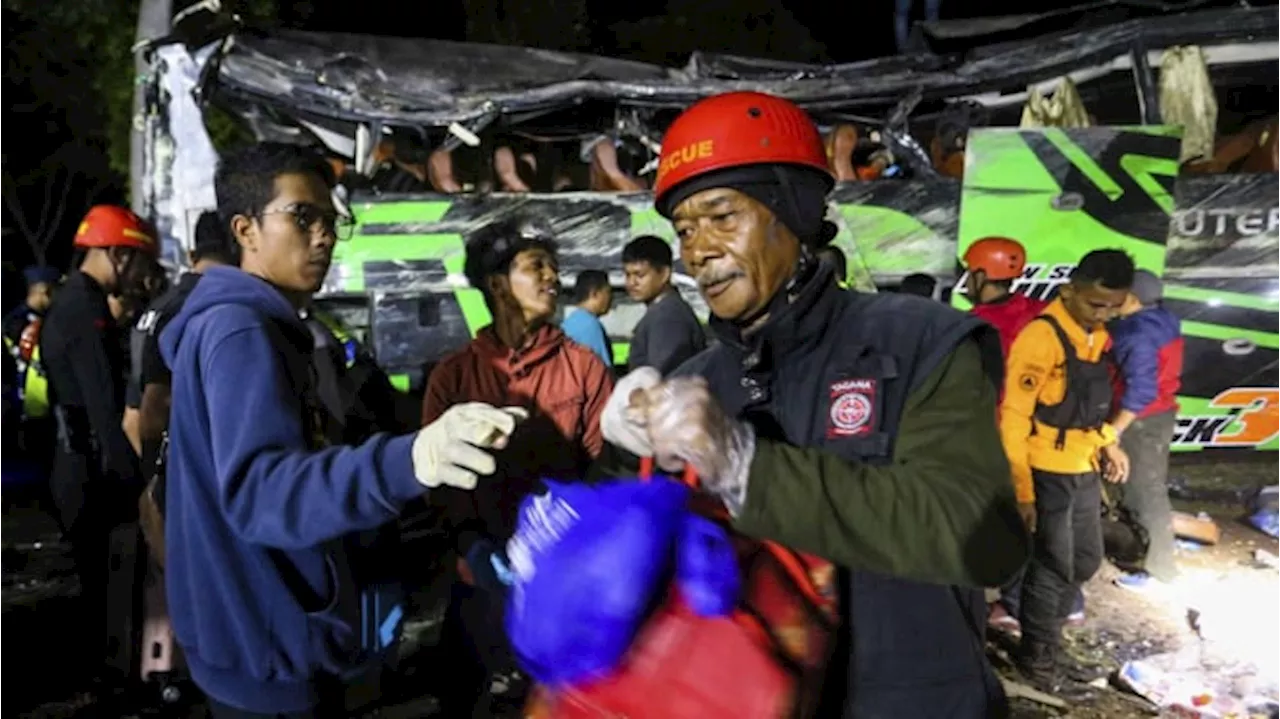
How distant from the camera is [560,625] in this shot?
1.46m

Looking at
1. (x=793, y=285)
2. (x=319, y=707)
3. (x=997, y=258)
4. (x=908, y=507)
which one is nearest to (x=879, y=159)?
(x=997, y=258)

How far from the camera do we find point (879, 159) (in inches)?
322

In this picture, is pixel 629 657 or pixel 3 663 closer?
pixel 629 657

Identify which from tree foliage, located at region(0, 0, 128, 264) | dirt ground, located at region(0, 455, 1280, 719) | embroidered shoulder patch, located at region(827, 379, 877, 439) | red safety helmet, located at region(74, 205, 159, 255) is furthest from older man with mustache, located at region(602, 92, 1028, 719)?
tree foliage, located at region(0, 0, 128, 264)

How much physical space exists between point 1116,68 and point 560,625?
7.65 metres

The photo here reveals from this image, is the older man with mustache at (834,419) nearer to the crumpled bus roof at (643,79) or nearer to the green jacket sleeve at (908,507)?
the green jacket sleeve at (908,507)

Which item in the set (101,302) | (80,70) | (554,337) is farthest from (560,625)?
(80,70)

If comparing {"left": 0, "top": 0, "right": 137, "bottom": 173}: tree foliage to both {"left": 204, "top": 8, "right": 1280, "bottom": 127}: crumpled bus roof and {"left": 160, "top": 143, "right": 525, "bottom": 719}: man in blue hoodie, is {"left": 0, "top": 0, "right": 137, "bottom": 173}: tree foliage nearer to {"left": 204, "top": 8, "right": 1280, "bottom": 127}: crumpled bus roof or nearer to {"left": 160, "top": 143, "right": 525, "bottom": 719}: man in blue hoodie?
{"left": 204, "top": 8, "right": 1280, "bottom": 127}: crumpled bus roof

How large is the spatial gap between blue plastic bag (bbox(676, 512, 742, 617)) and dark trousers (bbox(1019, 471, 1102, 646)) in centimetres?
411

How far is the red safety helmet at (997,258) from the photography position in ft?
21.1

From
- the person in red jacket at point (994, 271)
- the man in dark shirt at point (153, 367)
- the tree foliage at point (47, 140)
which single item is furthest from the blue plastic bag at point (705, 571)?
the tree foliage at point (47, 140)

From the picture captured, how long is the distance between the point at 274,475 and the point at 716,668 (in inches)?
42.7

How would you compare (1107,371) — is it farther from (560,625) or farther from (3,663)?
(3,663)

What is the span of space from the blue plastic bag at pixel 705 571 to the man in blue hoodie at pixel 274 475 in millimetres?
494
